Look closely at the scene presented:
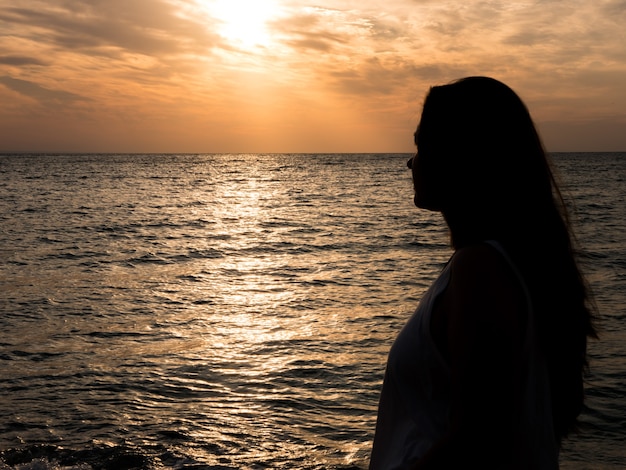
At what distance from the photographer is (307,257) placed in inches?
909

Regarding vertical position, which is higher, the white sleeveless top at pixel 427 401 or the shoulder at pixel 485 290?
the shoulder at pixel 485 290

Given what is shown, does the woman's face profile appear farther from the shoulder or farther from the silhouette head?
the shoulder

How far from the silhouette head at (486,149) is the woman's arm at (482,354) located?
22cm

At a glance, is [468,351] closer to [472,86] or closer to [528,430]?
[528,430]

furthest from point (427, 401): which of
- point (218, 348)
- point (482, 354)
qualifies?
point (218, 348)

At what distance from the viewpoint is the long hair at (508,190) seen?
5.20ft

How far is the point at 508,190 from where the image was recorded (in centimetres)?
162

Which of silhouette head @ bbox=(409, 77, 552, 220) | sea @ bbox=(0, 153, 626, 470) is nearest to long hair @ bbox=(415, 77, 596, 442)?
silhouette head @ bbox=(409, 77, 552, 220)

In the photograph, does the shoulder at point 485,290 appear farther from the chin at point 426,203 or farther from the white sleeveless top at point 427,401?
the chin at point 426,203

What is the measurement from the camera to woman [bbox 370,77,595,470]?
1424 millimetres

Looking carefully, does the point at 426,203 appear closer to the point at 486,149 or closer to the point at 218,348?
the point at 486,149

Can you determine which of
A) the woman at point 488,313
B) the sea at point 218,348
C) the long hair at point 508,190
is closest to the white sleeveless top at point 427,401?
the woman at point 488,313

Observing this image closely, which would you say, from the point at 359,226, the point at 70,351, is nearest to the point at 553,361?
the point at 70,351

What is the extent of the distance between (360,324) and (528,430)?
11.3 m
